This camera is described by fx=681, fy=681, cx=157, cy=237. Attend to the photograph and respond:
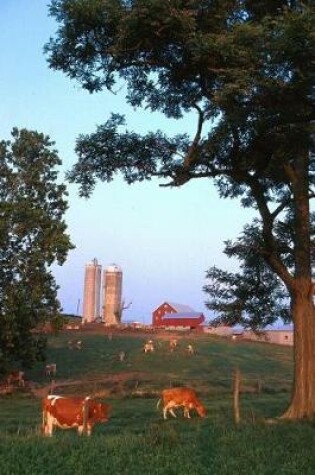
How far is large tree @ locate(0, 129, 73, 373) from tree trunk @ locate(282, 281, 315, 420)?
67.4 ft

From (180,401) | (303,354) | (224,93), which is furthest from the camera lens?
(180,401)

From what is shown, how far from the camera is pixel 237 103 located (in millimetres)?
15508

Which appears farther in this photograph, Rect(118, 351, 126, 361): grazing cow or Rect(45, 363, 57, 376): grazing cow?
Rect(118, 351, 126, 361): grazing cow

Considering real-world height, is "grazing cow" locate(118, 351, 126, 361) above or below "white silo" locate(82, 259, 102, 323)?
below

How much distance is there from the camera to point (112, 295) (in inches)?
4491

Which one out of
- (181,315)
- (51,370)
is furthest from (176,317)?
(51,370)

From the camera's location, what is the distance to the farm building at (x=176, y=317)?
367 ft

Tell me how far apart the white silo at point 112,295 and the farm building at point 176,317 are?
777 cm

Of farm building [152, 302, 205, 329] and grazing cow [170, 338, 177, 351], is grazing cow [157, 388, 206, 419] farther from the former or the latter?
farm building [152, 302, 205, 329]

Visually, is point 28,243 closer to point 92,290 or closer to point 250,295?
point 250,295

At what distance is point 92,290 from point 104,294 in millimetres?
7573

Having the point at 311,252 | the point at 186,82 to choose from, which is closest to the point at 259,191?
the point at 311,252

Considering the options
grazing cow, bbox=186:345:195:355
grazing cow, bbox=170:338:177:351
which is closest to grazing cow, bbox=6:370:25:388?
grazing cow, bbox=186:345:195:355

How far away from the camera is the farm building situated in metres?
112
